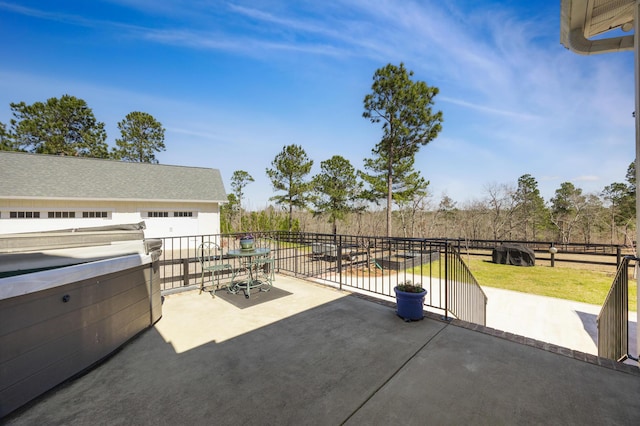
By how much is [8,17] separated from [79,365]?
1382 centimetres

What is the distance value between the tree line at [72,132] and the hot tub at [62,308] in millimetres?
23841

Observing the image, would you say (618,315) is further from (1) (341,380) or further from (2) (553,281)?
(2) (553,281)

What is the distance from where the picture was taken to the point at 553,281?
8.68 m

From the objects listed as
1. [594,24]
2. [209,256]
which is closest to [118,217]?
[209,256]

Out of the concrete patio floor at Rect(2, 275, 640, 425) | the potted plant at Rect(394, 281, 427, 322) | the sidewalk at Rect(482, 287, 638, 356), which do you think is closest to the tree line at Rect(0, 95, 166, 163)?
the concrete patio floor at Rect(2, 275, 640, 425)

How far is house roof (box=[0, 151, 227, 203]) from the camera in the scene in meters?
10.8

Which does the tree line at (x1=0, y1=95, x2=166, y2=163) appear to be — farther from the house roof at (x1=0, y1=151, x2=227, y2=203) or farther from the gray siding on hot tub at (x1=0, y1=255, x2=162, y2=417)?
the gray siding on hot tub at (x1=0, y1=255, x2=162, y2=417)

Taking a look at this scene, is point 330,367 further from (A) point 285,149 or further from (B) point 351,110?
(A) point 285,149

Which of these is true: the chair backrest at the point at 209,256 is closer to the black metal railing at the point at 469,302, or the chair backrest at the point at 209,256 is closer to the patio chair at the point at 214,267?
the patio chair at the point at 214,267

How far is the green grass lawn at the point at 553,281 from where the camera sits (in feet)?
24.0

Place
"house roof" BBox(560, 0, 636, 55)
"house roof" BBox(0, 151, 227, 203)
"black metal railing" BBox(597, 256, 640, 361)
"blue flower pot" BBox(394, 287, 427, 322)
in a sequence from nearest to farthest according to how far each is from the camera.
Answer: "black metal railing" BBox(597, 256, 640, 361) → "house roof" BBox(560, 0, 636, 55) → "blue flower pot" BBox(394, 287, 427, 322) → "house roof" BBox(0, 151, 227, 203)

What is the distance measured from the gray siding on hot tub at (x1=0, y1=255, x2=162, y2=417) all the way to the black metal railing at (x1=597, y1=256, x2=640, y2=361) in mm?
5217

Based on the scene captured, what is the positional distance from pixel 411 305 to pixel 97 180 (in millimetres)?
15423

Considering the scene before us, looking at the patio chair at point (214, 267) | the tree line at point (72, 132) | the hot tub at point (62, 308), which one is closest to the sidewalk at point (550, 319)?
the patio chair at point (214, 267)
